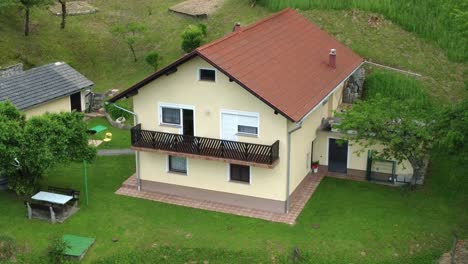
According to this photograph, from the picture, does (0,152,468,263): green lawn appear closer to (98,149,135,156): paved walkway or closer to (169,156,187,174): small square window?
(169,156,187,174): small square window

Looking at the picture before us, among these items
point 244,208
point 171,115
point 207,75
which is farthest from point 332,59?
point 244,208

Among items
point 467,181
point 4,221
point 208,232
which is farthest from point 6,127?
point 467,181

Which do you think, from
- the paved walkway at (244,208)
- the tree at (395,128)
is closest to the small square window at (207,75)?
the paved walkway at (244,208)

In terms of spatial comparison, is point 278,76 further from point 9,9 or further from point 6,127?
point 9,9

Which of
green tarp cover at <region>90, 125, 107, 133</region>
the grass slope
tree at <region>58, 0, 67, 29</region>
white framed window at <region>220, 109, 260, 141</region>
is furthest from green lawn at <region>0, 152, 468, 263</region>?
tree at <region>58, 0, 67, 29</region>

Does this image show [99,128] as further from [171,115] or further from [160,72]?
[160,72]

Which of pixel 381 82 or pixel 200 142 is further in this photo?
pixel 381 82
